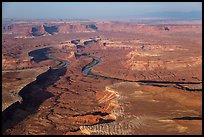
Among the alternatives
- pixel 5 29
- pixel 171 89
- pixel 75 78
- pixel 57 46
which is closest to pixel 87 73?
pixel 75 78

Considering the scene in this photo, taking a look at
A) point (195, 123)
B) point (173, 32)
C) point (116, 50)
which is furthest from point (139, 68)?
point (173, 32)

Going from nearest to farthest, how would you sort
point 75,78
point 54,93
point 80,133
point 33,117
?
point 80,133, point 33,117, point 54,93, point 75,78

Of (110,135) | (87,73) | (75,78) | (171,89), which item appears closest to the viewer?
(110,135)

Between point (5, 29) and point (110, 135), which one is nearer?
point (110, 135)

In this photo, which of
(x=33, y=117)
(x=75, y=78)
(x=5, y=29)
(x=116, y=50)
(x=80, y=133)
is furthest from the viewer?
(x=5, y=29)

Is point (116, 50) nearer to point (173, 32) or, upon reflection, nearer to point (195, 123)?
point (173, 32)

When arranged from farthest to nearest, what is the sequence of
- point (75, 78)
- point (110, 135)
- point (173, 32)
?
point (173, 32) → point (75, 78) → point (110, 135)

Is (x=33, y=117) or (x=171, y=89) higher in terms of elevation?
(x=171, y=89)

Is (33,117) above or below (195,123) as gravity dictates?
below

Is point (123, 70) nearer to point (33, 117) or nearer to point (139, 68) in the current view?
point (139, 68)
